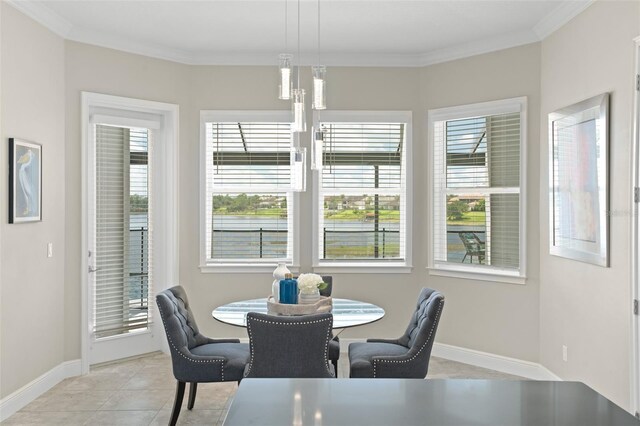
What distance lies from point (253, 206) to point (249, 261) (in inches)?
21.2

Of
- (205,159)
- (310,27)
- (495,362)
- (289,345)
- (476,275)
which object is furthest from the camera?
(205,159)

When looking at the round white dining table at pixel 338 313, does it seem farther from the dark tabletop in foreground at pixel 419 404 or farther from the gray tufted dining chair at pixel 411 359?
the dark tabletop in foreground at pixel 419 404

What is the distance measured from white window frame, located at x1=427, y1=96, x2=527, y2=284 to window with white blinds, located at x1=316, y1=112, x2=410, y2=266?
28 cm

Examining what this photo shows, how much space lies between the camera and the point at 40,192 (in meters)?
4.22

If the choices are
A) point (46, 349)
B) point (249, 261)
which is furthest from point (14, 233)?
point (249, 261)

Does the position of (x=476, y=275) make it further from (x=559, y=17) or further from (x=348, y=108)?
(x=559, y=17)

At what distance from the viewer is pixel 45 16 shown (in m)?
4.23

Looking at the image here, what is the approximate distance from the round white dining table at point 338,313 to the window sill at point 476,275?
4.92 feet

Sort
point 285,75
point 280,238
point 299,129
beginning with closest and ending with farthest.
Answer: point 285,75
point 299,129
point 280,238

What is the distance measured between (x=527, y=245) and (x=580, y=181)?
3.24ft

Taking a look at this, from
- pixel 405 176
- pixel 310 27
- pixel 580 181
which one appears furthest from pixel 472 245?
pixel 310 27

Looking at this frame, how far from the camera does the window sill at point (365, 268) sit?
549cm

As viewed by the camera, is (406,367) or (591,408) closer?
(591,408)

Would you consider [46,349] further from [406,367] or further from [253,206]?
[406,367]
